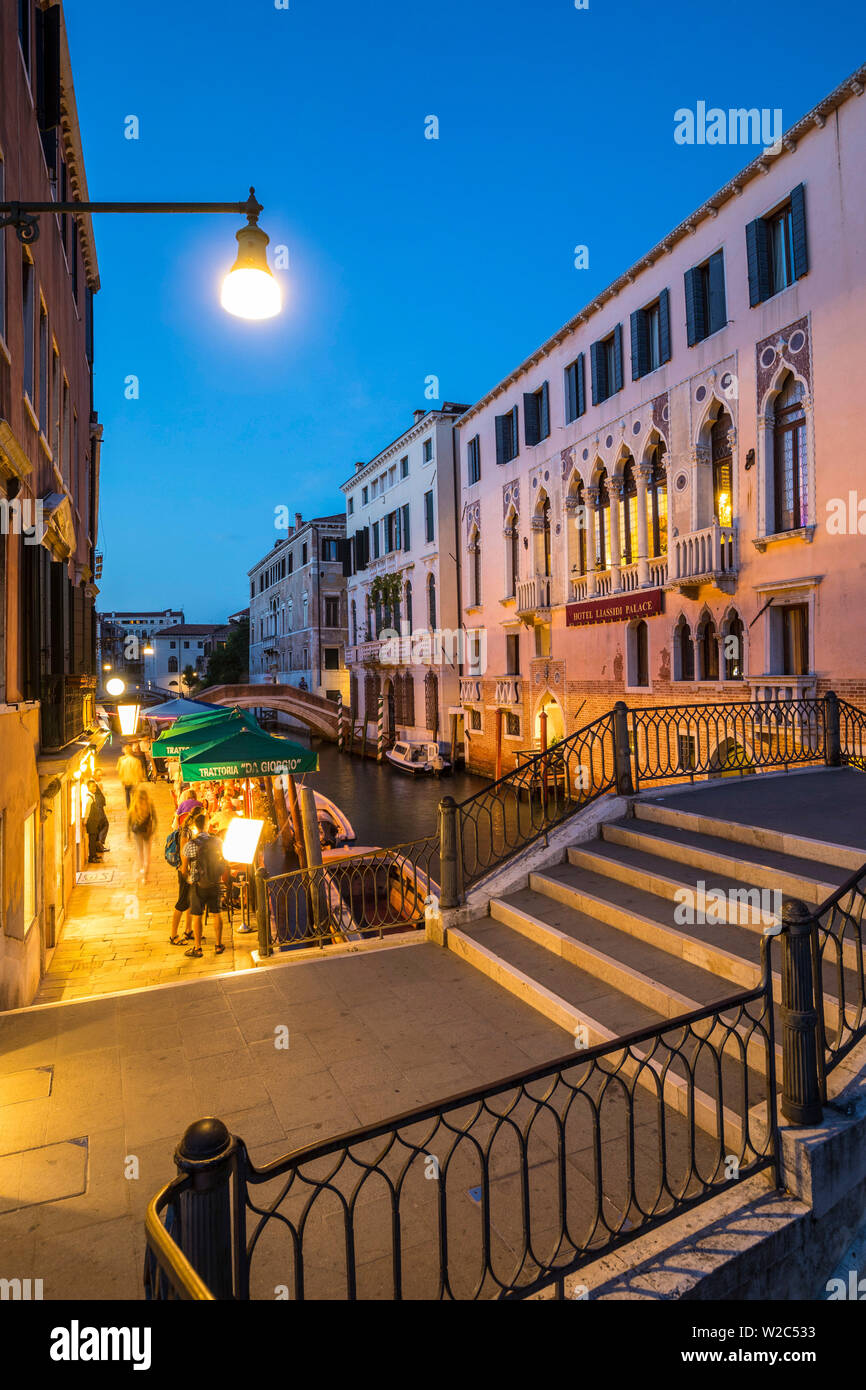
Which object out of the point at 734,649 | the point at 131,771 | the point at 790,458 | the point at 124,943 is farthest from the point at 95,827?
the point at 790,458

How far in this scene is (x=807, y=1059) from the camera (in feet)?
11.6

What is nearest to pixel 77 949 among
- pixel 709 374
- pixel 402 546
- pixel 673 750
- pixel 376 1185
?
pixel 376 1185

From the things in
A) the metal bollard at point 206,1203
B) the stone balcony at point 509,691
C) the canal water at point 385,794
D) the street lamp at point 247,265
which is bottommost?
the canal water at point 385,794

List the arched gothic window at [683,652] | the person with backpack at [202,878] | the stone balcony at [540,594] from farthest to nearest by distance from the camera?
1. the stone balcony at [540,594]
2. the arched gothic window at [683,652]
3. the person with backpack at [202,878]

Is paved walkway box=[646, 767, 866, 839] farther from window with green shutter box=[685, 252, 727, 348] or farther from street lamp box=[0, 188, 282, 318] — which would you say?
window with green shutter box=[685, 252, 727, 348]

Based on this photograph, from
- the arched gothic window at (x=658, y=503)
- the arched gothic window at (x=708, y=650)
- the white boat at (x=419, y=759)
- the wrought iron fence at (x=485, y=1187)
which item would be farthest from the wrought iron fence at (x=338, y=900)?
the white boat at (x=419, y=759)

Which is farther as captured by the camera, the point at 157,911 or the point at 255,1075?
the point at 157,911

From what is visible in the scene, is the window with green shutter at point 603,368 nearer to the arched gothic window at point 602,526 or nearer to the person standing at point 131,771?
the arched gothic window at point 602,526

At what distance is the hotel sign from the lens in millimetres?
17484

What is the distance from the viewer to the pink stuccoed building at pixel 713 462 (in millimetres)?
12445

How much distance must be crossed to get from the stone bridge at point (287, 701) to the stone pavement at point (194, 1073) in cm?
3672

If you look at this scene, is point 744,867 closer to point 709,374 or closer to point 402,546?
point 709,374

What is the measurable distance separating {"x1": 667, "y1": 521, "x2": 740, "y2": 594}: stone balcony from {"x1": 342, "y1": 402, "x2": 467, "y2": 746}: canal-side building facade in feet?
49.7

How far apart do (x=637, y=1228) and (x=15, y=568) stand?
7.33 meters
